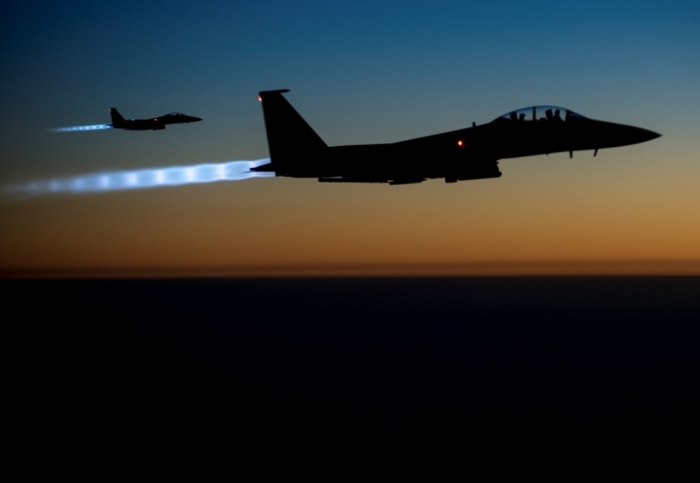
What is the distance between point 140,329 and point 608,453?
103067 mm

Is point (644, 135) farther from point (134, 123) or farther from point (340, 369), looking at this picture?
→ point (340, 369)

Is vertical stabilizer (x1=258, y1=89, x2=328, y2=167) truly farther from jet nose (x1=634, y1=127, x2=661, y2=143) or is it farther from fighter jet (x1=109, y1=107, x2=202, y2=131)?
fighter jet (x1=109, y1=107, x2=202, y2=131)

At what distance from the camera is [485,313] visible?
19088 cm

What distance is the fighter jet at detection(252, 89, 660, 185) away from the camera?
33625mm

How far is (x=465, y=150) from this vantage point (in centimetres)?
3409

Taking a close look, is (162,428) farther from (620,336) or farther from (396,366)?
(620,336)

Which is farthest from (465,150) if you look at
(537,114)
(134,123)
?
(134,123)

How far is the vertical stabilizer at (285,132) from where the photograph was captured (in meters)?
36.9

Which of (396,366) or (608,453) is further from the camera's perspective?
Result: (396,366)

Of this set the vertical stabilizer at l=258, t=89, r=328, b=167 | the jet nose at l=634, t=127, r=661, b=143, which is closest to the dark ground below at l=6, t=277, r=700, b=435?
the vertical stabilizer at l=258, t=89, r=328, b=167

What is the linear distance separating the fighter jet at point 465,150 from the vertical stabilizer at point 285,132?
1.06 feet

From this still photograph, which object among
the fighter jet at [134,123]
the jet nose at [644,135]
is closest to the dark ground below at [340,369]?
the fighter jet at [134,123]

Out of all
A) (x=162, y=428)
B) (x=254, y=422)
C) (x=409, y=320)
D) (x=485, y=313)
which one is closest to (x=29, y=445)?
(x=162, y=428)

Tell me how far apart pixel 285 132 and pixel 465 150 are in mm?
10074
